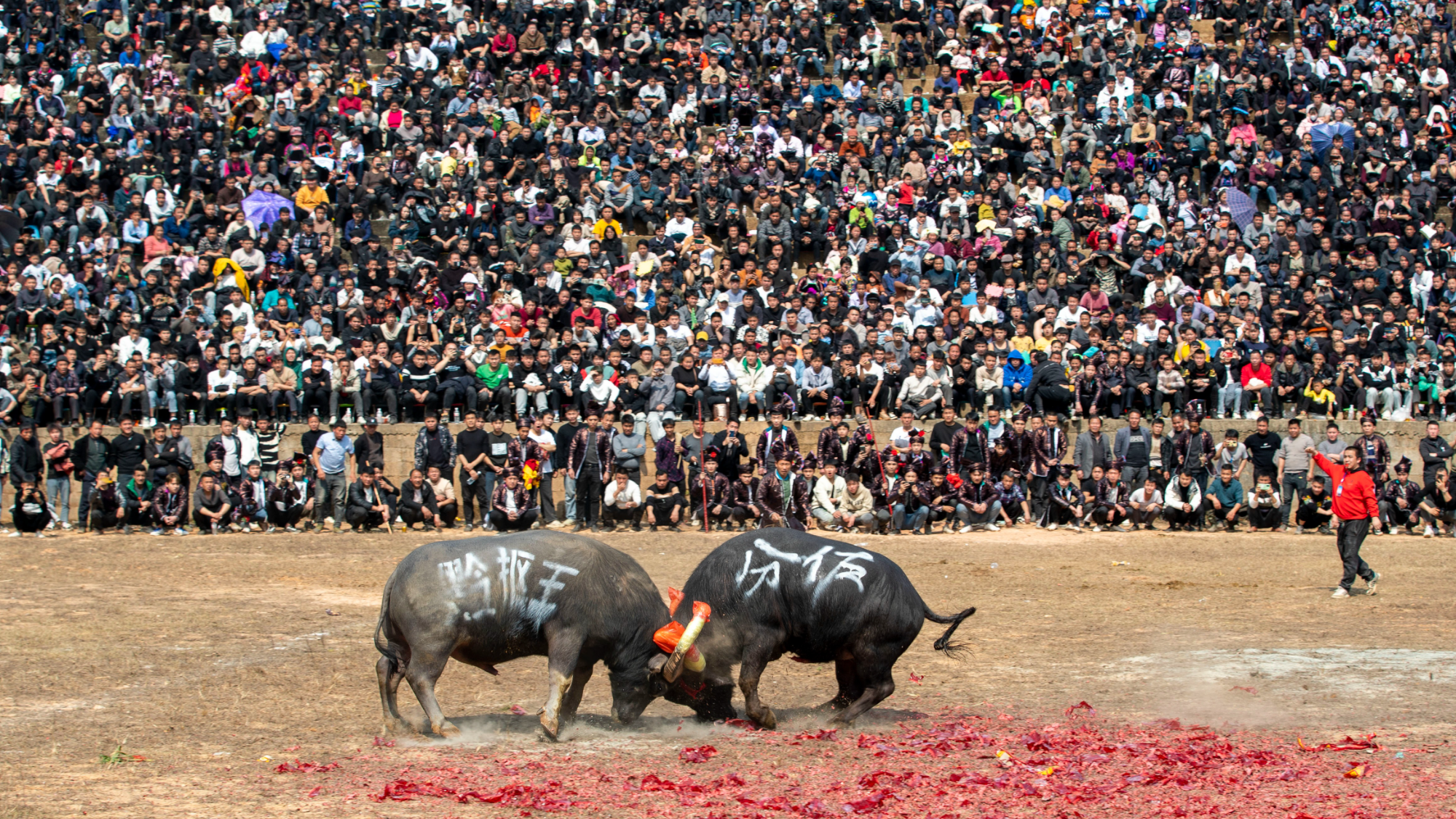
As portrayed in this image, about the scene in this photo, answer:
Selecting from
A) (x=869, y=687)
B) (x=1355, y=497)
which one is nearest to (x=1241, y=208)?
(x=1355, y=497)

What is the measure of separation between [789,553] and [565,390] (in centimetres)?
1278

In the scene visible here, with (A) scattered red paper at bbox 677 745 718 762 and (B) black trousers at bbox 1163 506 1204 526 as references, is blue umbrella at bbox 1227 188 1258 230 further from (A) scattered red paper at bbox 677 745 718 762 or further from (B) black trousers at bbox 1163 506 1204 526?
(A) scattered red paper at bbox 677 745 718 762

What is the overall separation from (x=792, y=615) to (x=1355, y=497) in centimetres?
875

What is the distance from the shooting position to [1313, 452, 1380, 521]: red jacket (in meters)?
16.2

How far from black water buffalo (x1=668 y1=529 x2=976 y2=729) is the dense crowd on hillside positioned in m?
10.8

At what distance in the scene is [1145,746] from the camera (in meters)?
9.82

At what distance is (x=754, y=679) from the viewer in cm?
1049

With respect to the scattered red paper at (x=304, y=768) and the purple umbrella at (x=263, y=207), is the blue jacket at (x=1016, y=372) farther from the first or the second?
the scattered red paper at (x=304, y=768)

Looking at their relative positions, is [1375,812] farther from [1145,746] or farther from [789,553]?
[789,553]

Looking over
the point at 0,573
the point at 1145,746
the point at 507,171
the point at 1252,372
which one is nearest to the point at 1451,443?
the point at 1252,372

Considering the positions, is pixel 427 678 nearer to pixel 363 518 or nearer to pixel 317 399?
pixel 363 518

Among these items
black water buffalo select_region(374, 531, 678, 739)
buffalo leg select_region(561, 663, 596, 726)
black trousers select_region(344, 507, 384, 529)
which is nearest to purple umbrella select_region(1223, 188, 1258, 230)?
black trousers select_region(344, 507, 384, 529)

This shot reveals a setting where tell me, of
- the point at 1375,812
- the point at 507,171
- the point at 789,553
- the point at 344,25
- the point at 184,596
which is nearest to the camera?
the point at 1375,812

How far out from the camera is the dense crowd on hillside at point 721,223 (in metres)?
23.1
